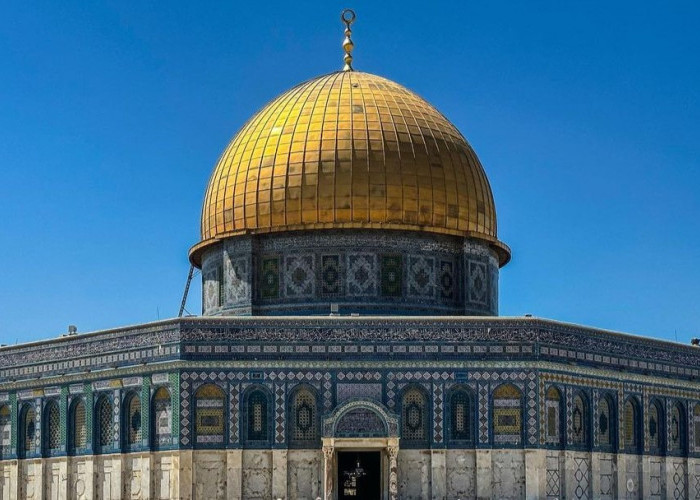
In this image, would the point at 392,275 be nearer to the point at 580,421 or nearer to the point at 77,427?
the point at 580,421

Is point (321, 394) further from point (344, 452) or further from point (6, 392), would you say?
point (6, 392)

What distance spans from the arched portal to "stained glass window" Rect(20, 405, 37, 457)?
30.0ft

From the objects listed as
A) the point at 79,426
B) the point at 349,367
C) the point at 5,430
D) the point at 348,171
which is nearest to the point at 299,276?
the point at 348,171

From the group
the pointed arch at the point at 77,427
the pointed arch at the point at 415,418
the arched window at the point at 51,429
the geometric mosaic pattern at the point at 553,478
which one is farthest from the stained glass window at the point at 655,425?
the arched window at the point at 51,429

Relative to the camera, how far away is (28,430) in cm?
4434

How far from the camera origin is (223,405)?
3956cm

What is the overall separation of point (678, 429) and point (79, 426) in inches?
633

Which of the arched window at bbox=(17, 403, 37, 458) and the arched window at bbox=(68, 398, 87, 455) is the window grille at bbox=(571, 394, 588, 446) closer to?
the arched window at bbox=(68, 398, 87, 455)

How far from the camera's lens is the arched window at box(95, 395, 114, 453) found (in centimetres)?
4153

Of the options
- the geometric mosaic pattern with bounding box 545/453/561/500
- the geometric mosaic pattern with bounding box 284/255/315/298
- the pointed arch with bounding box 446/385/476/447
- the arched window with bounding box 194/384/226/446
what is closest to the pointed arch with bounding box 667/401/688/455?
the geometric mosaic pattern with bounding box 545/453/561/500

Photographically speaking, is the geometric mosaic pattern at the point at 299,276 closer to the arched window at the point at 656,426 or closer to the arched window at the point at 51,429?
the arched window at the point at 51,429

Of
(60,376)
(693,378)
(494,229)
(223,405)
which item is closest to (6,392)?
(60,376)

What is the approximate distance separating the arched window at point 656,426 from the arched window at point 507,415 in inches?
217

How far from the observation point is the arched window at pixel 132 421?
40.7 metres
